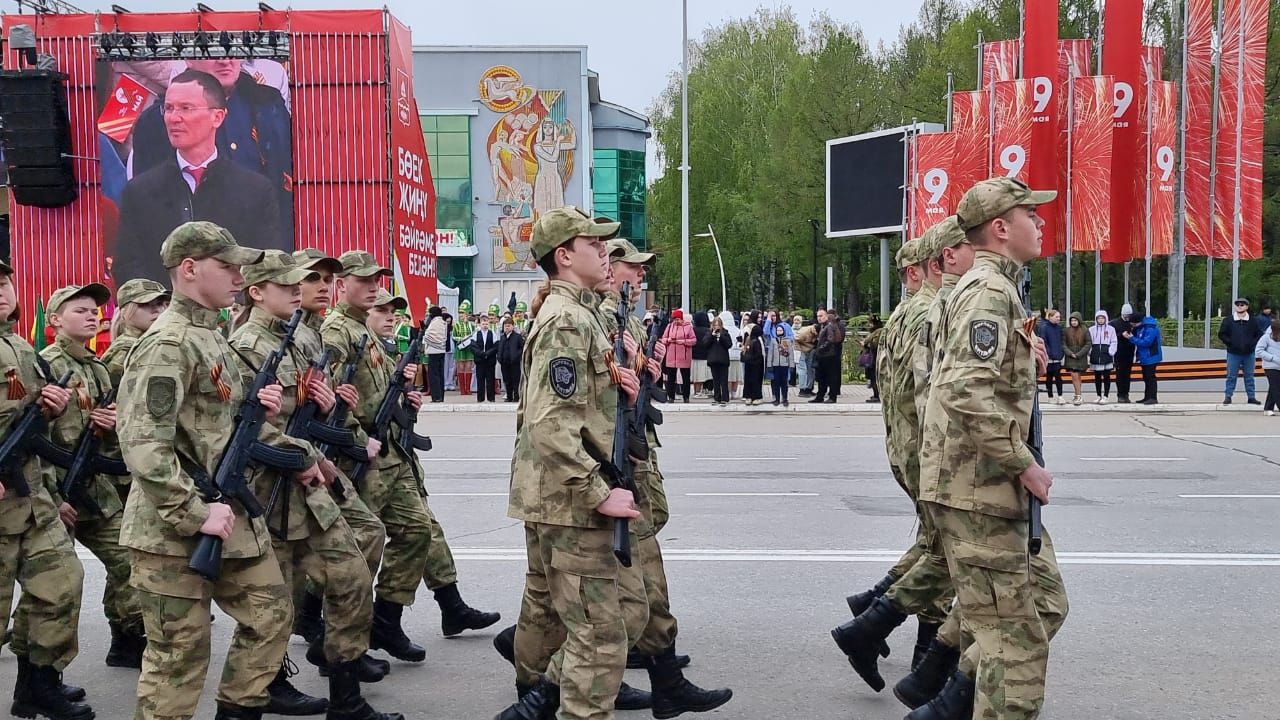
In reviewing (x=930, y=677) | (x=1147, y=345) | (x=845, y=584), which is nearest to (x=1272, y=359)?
(x=1147, y=345)

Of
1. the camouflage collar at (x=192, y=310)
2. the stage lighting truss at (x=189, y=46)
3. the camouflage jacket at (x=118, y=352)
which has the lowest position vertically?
the camouflage jacket at (x=118, y=352)

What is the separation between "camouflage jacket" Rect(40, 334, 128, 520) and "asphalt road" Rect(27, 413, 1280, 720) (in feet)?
2.88

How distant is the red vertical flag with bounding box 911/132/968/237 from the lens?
105 ft

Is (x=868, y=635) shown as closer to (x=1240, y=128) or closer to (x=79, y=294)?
(x=79, y=294)

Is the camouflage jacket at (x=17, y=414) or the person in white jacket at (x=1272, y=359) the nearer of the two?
the camouflage jacket at (x=17, y=414)

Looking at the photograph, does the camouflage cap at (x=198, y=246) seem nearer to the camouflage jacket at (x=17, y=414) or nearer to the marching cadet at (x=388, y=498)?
the camouflage jacket at (x=17, y=414)

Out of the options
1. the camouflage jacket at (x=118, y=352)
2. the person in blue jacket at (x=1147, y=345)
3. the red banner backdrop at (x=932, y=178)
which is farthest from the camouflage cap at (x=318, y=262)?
the red banner backdrop at (x=932, y=178)

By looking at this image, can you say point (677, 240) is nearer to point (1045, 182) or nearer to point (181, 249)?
point (1045, 182)

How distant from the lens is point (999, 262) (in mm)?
4195

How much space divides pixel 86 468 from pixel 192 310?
1.78m

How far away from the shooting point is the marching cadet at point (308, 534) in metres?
4.89

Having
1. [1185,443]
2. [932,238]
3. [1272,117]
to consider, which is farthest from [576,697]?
[1272,117]

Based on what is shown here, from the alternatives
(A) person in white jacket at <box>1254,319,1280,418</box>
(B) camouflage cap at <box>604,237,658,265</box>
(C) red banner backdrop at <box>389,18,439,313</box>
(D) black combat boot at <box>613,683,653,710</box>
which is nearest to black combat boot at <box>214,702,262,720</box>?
(D) black combat boot at <box>613,683,653,710</box>

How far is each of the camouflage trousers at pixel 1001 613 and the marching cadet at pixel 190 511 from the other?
245 cm
